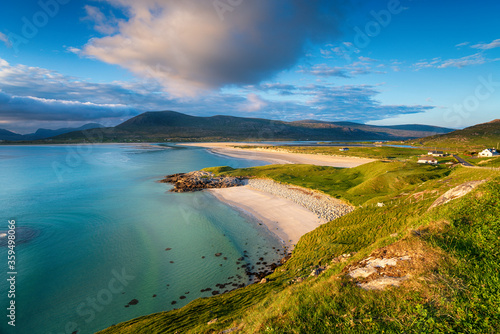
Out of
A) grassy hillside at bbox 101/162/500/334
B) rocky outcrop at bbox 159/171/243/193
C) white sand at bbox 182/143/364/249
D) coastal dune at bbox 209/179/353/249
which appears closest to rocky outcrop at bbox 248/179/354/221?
coastal dune at bbox 209/179/353/249

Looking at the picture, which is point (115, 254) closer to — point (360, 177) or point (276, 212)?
point (276, 212)

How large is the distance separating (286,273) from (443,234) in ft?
29.9

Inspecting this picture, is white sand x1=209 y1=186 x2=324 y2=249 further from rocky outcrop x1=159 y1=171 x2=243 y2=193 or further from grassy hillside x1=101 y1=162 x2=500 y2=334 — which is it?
grassy hillside x1=101 y1=162 x2=500 y2=334

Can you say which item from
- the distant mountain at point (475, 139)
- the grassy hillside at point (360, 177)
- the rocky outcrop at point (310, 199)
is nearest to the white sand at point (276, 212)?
the rocky outcrop at point (310, 199)

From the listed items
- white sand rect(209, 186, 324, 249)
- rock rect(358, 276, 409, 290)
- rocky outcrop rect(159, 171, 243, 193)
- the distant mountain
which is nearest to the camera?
rock rect(358, 276, 409, 290)

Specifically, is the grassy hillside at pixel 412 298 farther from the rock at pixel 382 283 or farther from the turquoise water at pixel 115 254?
the turquoise water at pixel 115 254

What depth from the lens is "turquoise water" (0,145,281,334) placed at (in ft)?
46.3

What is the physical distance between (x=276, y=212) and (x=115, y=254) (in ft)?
61.9

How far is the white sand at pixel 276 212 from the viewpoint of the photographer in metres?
24.0

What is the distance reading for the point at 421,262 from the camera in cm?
722

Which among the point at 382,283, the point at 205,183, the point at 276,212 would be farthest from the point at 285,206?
the point at 382,283

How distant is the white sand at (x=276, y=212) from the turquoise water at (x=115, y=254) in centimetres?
184

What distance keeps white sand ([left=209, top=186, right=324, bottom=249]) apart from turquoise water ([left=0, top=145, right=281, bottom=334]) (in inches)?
72.6

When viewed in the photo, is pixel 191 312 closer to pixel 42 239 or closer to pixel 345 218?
pixel 345 218
